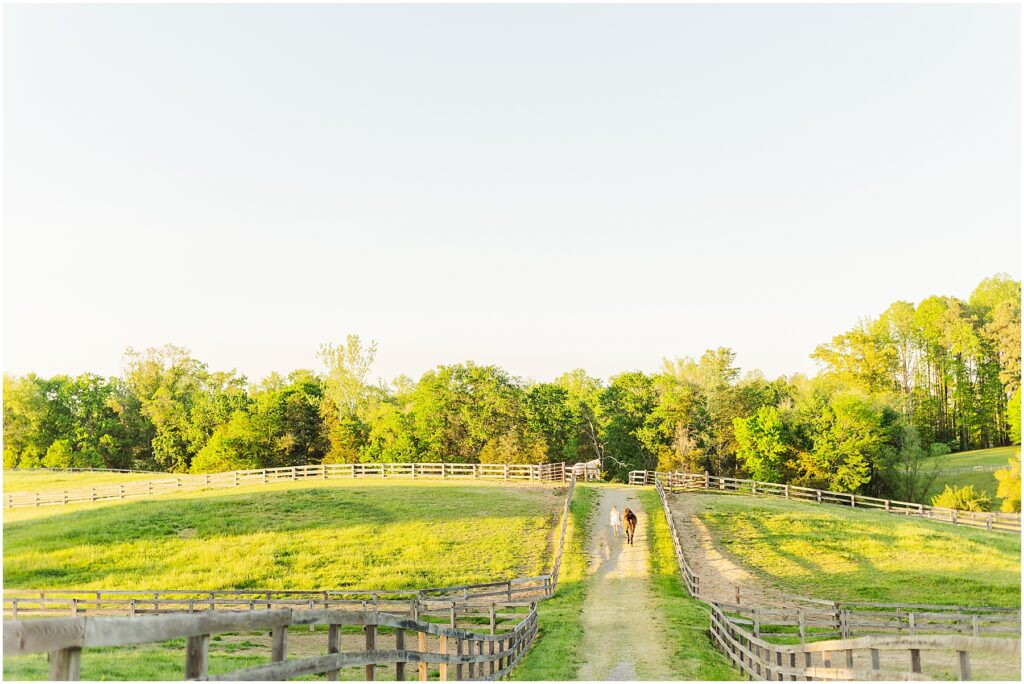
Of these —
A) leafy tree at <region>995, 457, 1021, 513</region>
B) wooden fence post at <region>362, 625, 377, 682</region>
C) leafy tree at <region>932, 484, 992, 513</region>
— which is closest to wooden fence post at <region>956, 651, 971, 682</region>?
wooden fence post at <region>362, 625, 377, 682</region>

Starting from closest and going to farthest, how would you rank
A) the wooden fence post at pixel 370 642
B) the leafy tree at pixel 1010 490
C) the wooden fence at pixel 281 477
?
1. the wooden fence post at pixel 370 642
2. the leafy tree at pixel 1010 490
3. the wooden fence at pixel 281 477

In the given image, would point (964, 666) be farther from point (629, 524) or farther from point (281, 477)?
point (281, 477)

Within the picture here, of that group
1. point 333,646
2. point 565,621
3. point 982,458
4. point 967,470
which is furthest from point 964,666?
point 982,458

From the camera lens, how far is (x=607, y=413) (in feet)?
210

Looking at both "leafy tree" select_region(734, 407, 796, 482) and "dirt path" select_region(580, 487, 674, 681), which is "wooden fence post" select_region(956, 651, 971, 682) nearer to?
"dirt path" select_region(580, 487, 674, 681)

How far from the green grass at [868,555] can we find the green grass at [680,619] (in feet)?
10.1

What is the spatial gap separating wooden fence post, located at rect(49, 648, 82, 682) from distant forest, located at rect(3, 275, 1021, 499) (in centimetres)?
5140

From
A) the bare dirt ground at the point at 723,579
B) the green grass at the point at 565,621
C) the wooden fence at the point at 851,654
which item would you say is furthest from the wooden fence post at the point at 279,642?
the bare dirt ground at the point at 723,579

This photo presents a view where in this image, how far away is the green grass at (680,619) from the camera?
13.4 metres

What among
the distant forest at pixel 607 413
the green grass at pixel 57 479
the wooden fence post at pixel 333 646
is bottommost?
the green grass at pixel 57 479

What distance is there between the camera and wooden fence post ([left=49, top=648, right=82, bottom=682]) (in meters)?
3.63

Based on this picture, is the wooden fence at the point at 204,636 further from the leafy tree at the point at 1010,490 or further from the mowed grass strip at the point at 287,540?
the leafy tree at the point at 1010,490

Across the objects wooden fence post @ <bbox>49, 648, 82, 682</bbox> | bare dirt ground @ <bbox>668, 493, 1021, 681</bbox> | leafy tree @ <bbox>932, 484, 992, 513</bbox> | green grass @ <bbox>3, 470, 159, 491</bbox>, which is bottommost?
bare dirt ground @ <bbox>668, 493, 1021, 681</bbox>

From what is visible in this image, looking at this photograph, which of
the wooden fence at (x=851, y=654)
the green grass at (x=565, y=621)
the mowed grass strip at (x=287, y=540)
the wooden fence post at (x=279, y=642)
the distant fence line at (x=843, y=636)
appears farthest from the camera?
the mowed grass strip at (x=287, y=540)
